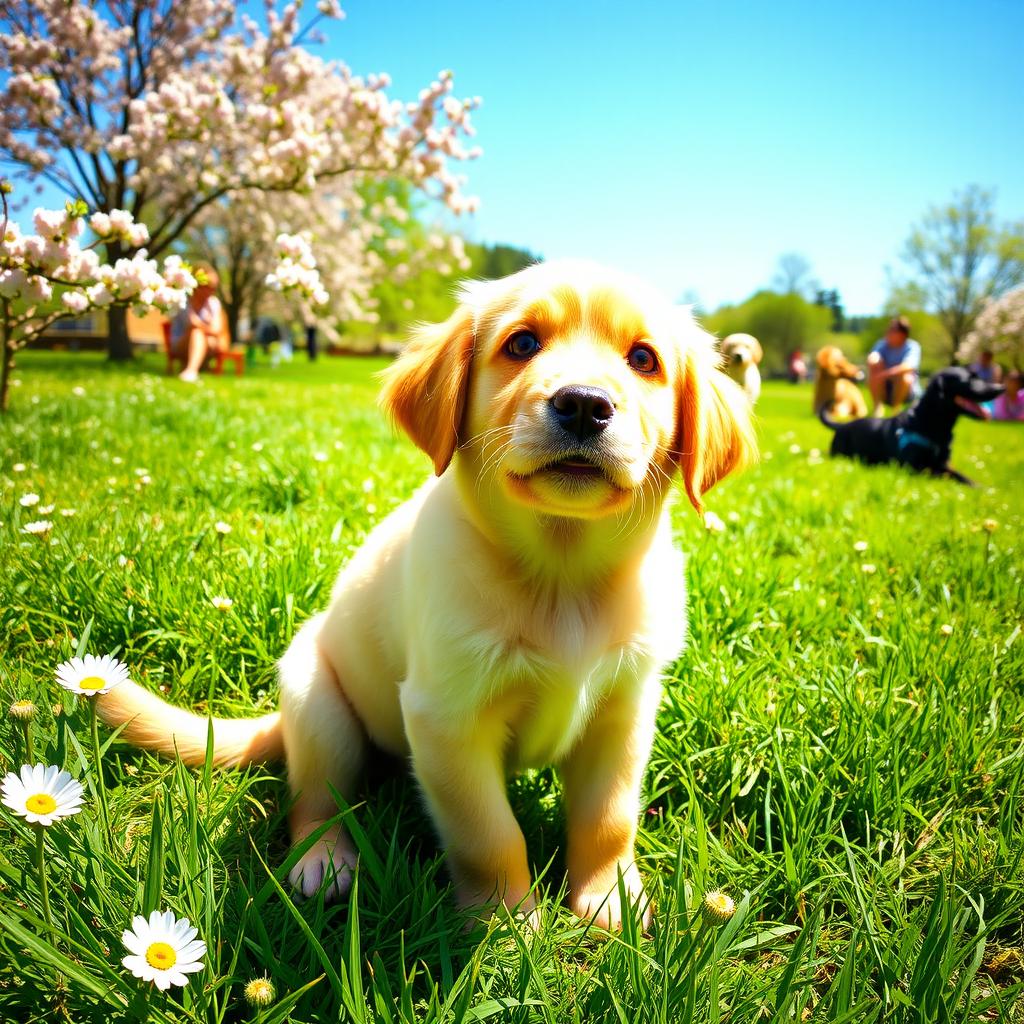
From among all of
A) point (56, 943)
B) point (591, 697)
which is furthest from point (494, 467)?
point (56, 943)

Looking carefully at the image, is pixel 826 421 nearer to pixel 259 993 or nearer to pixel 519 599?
pixel 519 599

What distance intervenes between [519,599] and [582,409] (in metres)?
0.46

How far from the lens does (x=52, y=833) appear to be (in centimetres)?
123

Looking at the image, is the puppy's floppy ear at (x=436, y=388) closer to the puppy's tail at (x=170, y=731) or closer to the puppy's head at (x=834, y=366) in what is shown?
the puppy's tail at (x=170, y=731)

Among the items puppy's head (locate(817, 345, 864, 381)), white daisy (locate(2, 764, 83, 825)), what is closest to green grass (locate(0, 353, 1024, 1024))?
white daisy (locate(2, 764, 83, 825))

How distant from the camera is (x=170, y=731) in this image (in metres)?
1.73

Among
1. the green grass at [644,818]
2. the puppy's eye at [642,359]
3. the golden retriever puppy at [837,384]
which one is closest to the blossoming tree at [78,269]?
the green grass at [644,818]

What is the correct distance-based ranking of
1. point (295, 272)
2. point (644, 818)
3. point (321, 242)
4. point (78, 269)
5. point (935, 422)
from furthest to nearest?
point (321, 242), point (935, 422), point (295, 272), point (78, 269), point (644, 818)

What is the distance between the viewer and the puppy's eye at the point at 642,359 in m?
1.70

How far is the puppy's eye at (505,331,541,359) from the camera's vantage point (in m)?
1.68

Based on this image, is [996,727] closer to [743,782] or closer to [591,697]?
[743,782]

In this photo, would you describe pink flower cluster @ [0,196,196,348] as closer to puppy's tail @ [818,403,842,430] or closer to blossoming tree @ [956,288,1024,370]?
puppy's tail @ [818,403,842,430]

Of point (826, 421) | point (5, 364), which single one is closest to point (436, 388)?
point (5, 364)

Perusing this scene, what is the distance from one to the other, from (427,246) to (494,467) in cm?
4124
